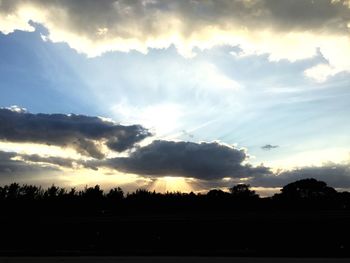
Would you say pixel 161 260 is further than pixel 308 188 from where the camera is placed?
No

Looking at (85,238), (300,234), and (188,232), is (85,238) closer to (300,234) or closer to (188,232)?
(188,232)

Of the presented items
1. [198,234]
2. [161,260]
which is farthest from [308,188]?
[161,260]

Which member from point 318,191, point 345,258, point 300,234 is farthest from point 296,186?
point 345,258

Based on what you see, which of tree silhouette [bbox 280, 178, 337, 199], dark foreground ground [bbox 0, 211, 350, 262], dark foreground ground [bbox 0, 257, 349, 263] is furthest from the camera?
tree silhouette [bbox 280, 178, 337, 199]

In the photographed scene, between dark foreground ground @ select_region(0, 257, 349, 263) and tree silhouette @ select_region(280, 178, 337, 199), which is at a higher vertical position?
tree silhouette @ select_region(280, 178, 337, 199)

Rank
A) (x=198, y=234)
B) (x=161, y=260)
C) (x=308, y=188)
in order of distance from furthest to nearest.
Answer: (x=308, y=188), (x=198, y=234), (x=161, y=260)

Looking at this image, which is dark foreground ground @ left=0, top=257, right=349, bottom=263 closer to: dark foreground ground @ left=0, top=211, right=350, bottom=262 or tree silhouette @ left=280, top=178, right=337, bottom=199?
dark foreground ground @ left=0, top=211, right=350, bottom=262

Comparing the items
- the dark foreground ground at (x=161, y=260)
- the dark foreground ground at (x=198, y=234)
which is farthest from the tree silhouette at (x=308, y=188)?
the dark foreground ground at (x=161, y=260)

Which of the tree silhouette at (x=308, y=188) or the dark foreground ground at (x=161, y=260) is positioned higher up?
the tree silhouette at (x=308, y=188)

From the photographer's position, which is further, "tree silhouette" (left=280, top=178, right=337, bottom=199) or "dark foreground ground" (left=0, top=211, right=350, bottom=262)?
"tree silhouette" (left=280, top=178, right=337, bottom=199)

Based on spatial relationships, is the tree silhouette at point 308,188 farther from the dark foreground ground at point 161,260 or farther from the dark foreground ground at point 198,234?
the dark foreground ground at point 161,260

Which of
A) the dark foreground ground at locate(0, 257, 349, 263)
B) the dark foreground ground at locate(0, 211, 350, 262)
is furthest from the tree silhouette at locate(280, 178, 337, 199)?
the dark foreground ground at locate(0, 257, 349, 263)

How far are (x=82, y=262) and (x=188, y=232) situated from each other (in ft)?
28.0

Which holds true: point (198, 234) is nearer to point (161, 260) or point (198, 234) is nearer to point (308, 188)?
point (161, 260)
